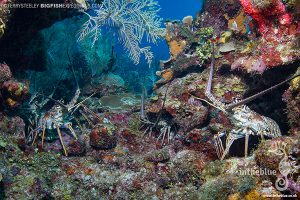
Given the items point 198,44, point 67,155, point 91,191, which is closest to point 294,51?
point 198,44

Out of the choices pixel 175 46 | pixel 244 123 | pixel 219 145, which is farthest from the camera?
pixel 175 46

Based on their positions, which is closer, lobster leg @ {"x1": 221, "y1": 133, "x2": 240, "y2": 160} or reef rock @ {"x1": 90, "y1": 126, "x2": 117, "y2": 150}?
lobster leg @ {"x1": 221, "y1": 133, "x2": 240, "y2": 160}

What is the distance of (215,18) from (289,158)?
7166 millimetres

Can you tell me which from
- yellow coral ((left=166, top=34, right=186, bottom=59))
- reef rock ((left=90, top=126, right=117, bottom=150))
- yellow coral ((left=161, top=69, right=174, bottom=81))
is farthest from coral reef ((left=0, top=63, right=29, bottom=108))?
yellow coral ((left=166, top=34, right=186, bottom=59))

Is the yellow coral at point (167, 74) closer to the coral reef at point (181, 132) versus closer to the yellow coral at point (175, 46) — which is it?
the coral reef at point (181, 132)

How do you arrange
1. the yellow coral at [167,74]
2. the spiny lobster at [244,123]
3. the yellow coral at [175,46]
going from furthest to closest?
the yellow coral at [175,46], the yellow coral at [167,74], the spiny lobster at [244,123]

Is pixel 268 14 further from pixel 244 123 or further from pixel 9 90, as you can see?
pixel 9 90

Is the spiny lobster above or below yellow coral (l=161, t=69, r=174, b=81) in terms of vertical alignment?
below

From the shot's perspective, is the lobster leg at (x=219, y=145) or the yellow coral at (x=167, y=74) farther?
the yellow coral at (x=167, y=74)

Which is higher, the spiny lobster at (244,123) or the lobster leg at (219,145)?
the spiny lobster at (244,123)

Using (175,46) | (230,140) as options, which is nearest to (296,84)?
(230,140)

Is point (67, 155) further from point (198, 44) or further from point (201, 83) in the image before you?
point (198, 44)

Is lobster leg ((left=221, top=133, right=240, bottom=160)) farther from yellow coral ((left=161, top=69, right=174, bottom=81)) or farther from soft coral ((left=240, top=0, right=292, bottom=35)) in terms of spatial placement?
yellow coral ((left=161, top=69, right=174, bottom=81))

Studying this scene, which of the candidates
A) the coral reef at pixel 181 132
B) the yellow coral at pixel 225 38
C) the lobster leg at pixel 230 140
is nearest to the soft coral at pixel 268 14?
the coral reef at pixel 181 132
